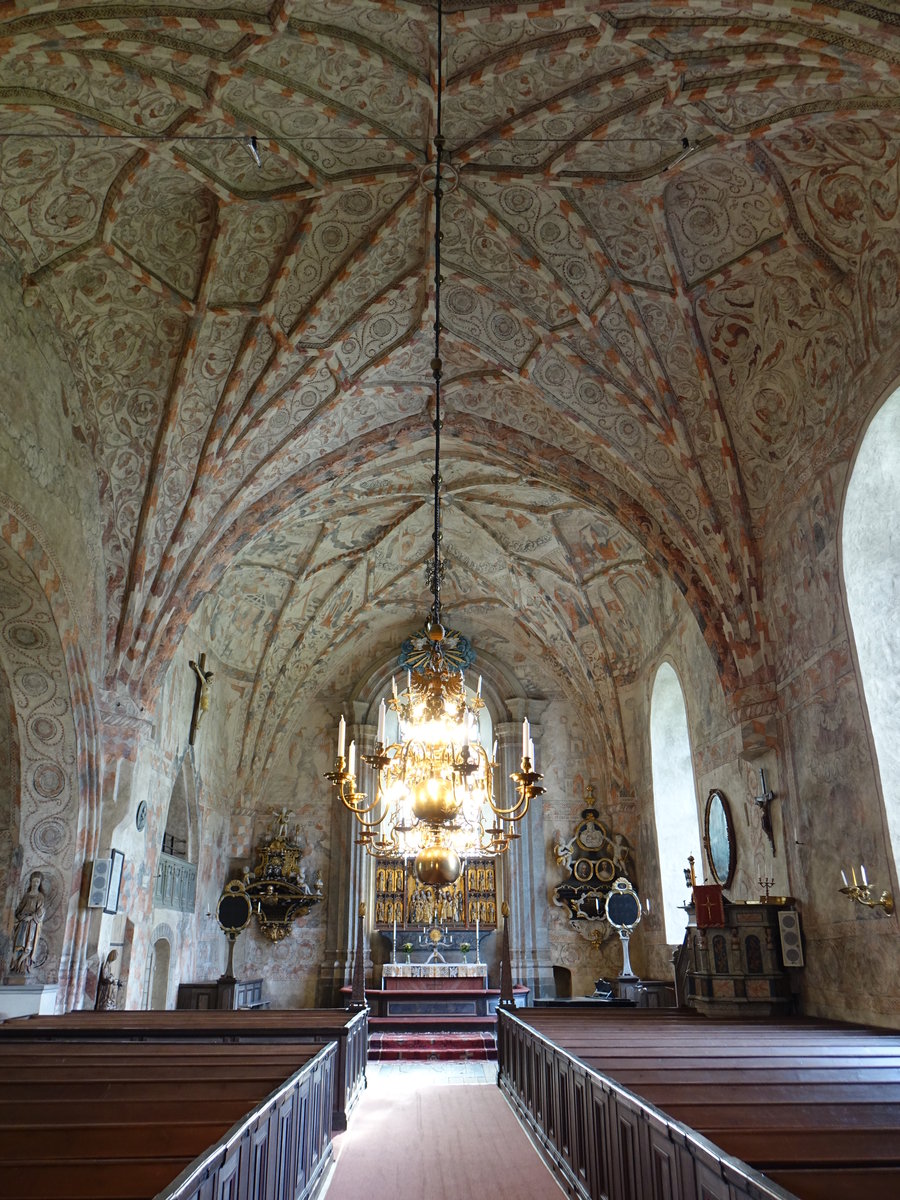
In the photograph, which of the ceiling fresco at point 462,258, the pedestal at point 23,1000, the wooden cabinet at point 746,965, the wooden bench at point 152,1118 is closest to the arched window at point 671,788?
the ceiling fresco at point 462,258

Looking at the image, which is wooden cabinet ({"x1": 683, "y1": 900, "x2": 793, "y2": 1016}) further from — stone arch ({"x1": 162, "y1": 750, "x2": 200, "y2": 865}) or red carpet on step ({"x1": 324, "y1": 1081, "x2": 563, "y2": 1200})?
stone arch ({"x1": 162, "y1": 750, "x2": 200, "y2": 865})

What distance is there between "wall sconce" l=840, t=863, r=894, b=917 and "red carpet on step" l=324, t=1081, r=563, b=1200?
12.3 feet

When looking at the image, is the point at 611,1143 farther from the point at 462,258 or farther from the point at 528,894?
the point at 528,894

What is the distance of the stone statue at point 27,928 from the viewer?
10391mm

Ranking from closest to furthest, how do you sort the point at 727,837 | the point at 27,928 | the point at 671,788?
1. the point at 27,928
2. the point at 727,837
3. the point at 671,788

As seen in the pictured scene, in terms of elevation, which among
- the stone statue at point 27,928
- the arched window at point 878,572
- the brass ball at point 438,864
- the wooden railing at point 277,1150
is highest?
the arched window at point 878,572

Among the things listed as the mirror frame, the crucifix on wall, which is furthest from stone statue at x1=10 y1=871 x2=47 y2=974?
the mirror frame

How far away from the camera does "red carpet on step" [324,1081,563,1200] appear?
19.1ft

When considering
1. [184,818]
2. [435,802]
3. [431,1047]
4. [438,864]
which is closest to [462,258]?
[435,802]

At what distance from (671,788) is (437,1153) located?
10090 mm

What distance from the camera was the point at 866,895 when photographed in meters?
8.18

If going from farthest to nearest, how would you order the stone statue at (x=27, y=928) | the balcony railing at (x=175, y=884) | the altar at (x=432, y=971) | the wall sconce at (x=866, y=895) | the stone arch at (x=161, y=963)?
1. the altar at (x=432, y=971)
2. the balcony railing at (x=175, y=884)
3. the stone arch at (x=161, y=963)
4. the stone statue at (x=27, y=928)
5. the wall sconce at (x=866, y=895)

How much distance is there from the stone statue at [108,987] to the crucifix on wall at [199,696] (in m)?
4.38

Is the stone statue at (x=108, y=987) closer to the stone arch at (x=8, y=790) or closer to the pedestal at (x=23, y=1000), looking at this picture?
the pedestal at (x=23, y=1000)
